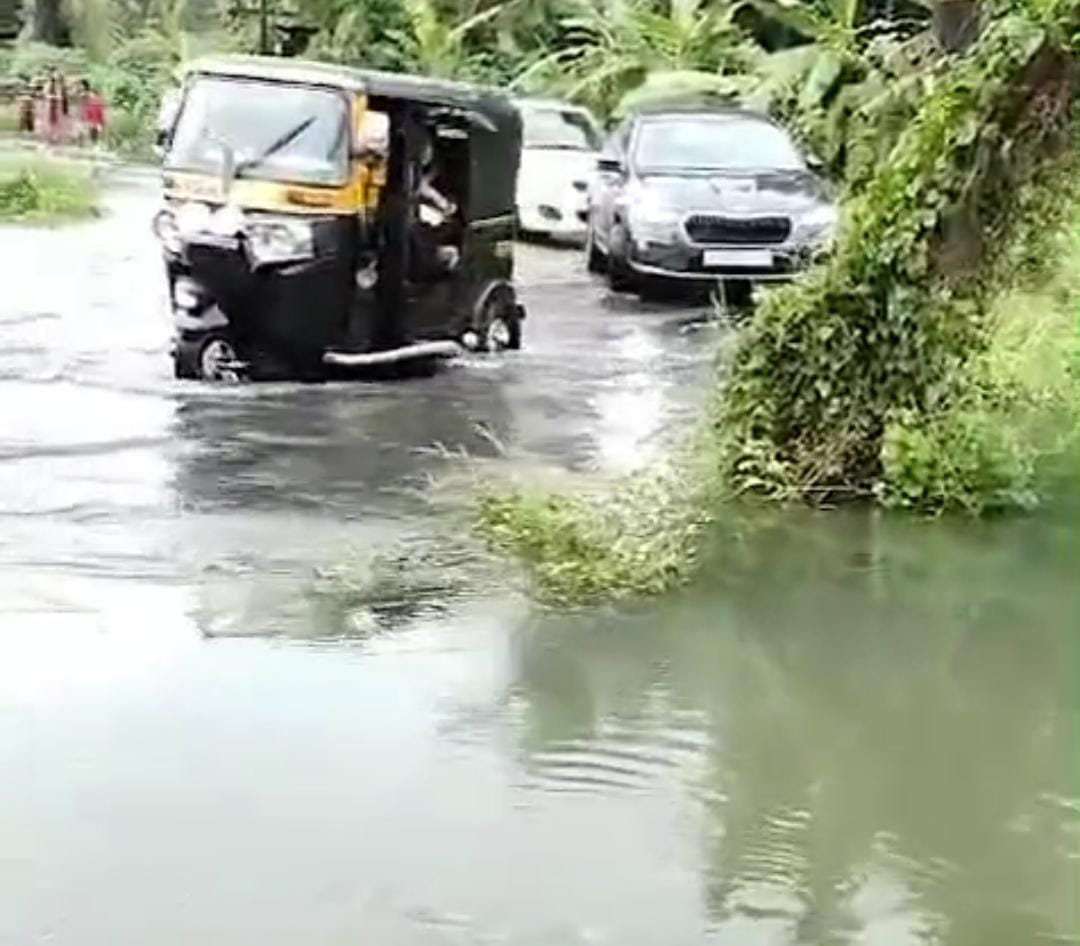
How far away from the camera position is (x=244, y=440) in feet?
39.8

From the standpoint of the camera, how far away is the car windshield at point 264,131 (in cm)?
1351

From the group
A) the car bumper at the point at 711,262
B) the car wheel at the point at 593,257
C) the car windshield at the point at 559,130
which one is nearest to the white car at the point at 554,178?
the car windshield at the point at 559,130

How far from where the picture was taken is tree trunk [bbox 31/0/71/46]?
4644 cm

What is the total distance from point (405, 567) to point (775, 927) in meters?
3.82

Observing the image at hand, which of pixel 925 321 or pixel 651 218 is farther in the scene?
pixel 651 218

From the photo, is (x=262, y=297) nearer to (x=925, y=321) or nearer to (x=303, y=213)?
(x=303, y=213)

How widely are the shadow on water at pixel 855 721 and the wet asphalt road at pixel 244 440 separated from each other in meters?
1.44

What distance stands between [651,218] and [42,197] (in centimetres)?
936

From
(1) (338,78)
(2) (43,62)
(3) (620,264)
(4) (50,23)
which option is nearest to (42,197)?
(3) (620,264)

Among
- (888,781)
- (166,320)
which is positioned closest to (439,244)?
(166,320)

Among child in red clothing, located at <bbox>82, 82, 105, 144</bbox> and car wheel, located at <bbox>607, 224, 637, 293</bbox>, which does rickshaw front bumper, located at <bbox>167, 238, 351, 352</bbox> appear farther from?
child in red clothing, located at <bbox>82, 82, 105, 144</bbox>

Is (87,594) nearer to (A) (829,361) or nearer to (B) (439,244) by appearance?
(A) (829,361)

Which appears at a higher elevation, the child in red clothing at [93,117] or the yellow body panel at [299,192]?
the yellow body panel at [299,192]

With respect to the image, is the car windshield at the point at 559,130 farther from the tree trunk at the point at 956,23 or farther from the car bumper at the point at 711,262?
the tree trunk at the point at 956,23
